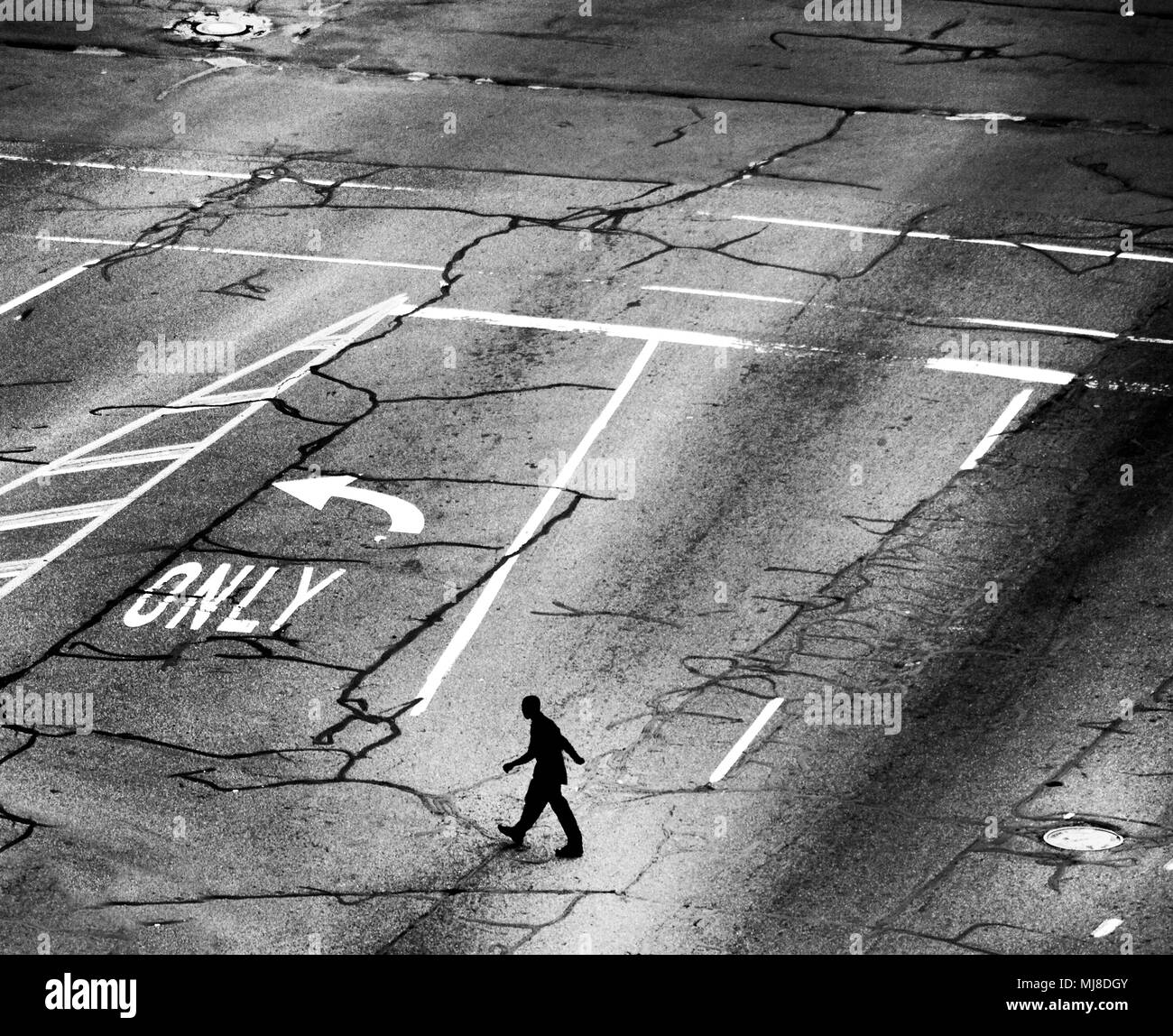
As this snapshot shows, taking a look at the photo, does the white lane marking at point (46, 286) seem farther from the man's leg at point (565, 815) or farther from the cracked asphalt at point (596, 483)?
the man's leg at point (565, 815)

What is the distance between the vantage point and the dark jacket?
1397cm

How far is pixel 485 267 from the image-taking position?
2233 centimetres

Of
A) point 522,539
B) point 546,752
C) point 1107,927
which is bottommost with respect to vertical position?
point 1107,927

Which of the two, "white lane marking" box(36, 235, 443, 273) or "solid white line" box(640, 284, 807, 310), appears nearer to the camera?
"solid white line" box(640, 284, 807, 310)

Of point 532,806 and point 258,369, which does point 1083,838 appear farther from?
point 258,369

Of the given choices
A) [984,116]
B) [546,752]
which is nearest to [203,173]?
[984,116]

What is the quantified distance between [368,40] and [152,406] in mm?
10299

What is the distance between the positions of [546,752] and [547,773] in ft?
0.48

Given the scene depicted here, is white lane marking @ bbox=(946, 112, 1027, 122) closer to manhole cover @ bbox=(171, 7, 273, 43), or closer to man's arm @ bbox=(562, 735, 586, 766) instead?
manhole cover @ bbox=(171, 7, 273, 43)

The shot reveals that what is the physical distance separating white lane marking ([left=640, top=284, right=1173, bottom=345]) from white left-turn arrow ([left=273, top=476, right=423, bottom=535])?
186 inches

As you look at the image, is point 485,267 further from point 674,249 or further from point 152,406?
point 152,406

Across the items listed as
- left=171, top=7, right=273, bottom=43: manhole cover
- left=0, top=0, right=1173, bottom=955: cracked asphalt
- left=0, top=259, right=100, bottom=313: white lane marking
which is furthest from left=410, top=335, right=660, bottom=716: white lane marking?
left=171, top=7, right=273, bottom=43: manhole cover

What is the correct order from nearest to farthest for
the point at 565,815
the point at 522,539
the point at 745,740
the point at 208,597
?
the point at 565,815
the point at 745,740
the point at 208,597
the point at 522,539

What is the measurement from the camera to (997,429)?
62.6 ft
